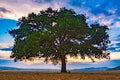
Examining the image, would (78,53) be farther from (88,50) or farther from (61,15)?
(61,15)

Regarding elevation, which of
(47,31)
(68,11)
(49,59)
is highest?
(68,11)

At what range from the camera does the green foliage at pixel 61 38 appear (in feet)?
242

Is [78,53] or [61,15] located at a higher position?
[61,15]

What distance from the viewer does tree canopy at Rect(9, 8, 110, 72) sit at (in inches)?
2911

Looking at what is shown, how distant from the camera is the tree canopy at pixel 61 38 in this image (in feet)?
243

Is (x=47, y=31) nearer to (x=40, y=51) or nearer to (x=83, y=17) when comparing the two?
(x=40, y=51)

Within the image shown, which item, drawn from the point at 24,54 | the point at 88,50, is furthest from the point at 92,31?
the point at 24,54

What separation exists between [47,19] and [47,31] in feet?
18.1

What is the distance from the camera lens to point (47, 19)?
8006cm

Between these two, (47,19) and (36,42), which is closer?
(36,42)

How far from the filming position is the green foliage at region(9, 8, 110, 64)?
7391cm

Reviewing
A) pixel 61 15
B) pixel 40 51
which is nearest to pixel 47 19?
pixel 61 15

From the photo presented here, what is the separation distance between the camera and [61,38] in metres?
76.6

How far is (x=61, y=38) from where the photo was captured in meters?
76.6
